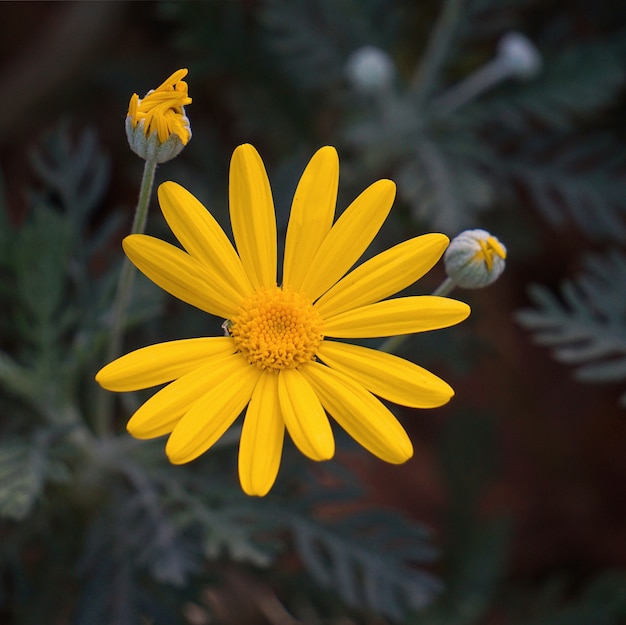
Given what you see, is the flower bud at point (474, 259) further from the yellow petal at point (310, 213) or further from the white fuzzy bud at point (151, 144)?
the white fuzzy bud at point (151, 144)

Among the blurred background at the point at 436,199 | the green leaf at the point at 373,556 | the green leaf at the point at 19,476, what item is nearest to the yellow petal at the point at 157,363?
the green leaf at the point at 19,476

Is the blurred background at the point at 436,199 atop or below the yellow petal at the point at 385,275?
atop

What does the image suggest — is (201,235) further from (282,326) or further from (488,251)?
(488,251)

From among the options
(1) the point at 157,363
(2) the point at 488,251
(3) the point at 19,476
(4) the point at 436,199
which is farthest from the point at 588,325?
(3) the point at 19,476

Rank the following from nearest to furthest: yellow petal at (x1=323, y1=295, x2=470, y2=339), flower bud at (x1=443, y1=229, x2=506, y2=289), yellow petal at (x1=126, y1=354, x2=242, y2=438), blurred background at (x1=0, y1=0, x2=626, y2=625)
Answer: yellow petal at (x1=126, y1=354, x2=242, y2=438) → yellow petal at (x1=323, y1=295, x2=470, y2=339) → flower bud at (x1=443, y1=229, x2=506, y2=289) → blurred background at (x1=0, y1=0, x2=626, y2=625)

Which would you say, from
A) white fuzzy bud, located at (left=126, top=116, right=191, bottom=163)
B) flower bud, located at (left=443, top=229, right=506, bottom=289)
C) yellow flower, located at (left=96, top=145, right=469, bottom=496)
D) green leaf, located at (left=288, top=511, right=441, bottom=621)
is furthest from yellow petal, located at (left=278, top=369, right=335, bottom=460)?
green leaf, located at (left=288, top=511, right=441, bottom=621)

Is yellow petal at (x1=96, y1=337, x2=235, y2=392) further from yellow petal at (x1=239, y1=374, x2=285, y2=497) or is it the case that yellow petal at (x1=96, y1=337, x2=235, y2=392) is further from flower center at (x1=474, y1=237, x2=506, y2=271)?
flower center at (x1=474, y1=237, x2=506, y2=271)
